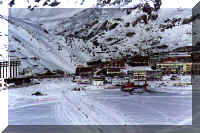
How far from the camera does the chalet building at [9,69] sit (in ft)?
9.48

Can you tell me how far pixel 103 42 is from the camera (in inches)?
117

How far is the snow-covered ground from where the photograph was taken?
2814mm

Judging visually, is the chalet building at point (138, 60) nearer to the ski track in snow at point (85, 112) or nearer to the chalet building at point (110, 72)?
the chalet building at point (110, 72)

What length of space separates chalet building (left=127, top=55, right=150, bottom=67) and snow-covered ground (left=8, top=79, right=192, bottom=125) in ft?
1.12

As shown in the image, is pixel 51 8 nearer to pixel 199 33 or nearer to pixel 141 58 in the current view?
pixel 141 58

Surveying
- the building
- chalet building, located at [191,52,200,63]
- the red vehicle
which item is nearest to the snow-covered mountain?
chalet building, located at [191,52,200,63]

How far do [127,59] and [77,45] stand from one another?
59 centimetres

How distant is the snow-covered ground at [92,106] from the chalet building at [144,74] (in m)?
0.18

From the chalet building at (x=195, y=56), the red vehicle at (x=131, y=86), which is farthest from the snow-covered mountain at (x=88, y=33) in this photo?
the red vehicle at (x=131, y=86)

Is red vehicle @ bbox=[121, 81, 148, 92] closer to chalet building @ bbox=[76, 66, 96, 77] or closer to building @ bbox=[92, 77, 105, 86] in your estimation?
building @ bbox=[92, 77, 105, 86]

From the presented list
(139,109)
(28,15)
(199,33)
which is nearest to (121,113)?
(139,109)

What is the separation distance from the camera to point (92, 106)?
2873mm

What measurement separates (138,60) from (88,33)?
0.64 meters

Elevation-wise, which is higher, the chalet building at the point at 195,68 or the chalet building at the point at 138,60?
the chalet building at the point at 138,60
